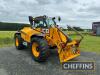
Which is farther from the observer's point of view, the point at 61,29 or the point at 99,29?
the point at 99,29

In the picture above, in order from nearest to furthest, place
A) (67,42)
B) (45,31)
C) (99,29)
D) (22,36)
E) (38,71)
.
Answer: (38,71) → (67,42) → (45,31) → (22,36) → (99,29)

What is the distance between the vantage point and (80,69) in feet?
29.9

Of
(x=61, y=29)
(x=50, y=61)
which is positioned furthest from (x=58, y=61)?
(x=61, y=29)

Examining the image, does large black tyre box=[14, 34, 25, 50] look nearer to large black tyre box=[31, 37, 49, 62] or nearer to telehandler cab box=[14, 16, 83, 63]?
telehandler cab box=[14, 16, 83, 63]

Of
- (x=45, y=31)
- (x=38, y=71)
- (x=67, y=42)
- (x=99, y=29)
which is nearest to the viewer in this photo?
(x=38, y=71)

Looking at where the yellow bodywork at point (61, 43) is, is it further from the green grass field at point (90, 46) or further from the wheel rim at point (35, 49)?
the green grass field at point (90, 46)

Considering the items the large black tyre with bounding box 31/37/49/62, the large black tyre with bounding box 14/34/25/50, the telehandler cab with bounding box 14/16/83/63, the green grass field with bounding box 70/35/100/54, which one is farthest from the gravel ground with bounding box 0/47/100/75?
the green grass field with bounding box 70/35/100/54

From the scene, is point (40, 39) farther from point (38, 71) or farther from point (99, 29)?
point (99, 29)

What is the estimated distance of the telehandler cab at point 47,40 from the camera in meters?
9.82

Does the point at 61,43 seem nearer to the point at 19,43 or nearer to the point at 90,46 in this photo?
the point at 19,43

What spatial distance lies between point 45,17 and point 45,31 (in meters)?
0.97

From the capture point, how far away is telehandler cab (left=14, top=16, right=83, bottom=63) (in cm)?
982

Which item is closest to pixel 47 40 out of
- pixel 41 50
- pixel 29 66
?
pixel 41 50

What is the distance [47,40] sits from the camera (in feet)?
34.6
